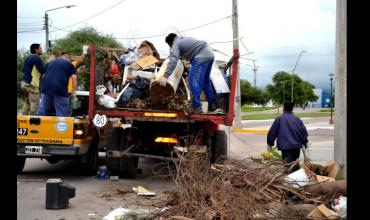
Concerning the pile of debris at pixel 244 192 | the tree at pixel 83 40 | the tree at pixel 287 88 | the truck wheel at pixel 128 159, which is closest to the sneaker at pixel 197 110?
the truck wheel at pixel 128 159

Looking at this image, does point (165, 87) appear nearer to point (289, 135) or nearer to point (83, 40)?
Result: point (289, 135)

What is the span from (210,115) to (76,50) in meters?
32.5

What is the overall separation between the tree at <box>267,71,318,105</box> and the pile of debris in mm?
91318

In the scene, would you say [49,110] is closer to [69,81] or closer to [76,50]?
[69,81]

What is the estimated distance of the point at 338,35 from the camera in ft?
29.8

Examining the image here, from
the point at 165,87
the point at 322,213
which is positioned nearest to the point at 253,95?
the point at 165,87

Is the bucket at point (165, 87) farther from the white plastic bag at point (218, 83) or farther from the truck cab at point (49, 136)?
the truck cab at point (49, 136)

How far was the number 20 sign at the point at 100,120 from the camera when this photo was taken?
923cm

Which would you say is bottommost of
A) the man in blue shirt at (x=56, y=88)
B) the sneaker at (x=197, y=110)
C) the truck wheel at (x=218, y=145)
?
the truck wheel at (x=218, y=145)

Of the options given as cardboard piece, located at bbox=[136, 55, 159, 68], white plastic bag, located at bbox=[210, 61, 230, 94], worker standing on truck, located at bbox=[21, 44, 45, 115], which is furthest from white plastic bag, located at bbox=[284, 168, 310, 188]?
worker standing on truck, located at bbox=[21, 44, 45, 115]

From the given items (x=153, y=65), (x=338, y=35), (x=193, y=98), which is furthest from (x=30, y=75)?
(x=338, y=35)

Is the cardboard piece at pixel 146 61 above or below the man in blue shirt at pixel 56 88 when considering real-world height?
above

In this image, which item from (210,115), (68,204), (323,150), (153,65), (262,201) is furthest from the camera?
(323,150)
